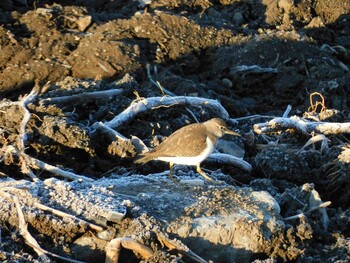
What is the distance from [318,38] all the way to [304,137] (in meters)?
3.61

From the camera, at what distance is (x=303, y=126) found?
8.02 metres

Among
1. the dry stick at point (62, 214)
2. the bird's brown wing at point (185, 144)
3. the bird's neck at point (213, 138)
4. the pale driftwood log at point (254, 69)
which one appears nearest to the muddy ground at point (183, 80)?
the pale driftwood log at point (254, 69)

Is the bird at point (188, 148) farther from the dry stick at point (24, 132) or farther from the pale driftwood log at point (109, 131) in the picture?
the dry stick at point (24, 132)

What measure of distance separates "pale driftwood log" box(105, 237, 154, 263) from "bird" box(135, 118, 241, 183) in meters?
1.32

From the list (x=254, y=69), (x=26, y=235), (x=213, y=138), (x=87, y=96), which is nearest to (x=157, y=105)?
(x=87, y=96)

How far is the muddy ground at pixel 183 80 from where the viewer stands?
278 inches

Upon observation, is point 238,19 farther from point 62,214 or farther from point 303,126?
point 62,214

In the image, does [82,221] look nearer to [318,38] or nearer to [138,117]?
[138,117]

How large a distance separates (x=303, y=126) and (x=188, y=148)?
211 centimetres

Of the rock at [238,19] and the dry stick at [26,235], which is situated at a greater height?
the dry stick at [26,235]

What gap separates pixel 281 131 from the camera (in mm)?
8141

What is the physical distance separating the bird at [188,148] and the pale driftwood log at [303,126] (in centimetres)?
148

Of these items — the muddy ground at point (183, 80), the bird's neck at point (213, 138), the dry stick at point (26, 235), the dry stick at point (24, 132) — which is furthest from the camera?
the muddy ground at point (183, 80)

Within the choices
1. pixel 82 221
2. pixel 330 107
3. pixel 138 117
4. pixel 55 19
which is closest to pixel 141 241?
pixel 82 221
